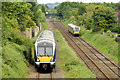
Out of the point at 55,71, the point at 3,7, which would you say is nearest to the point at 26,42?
the point at 55,71

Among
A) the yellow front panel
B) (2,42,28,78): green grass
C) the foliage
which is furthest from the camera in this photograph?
the foliage

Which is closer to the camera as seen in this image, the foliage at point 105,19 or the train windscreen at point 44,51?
the train windscreen at point 44,51

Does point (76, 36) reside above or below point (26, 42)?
below

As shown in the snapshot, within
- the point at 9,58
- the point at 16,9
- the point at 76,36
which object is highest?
the point at 16,9

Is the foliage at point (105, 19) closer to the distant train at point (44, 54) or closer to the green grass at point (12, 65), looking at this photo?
the distant train at point (44, 54)

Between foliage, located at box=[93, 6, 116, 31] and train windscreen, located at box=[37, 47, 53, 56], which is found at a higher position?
foliage, located at box=[93, 6, 116, 31]

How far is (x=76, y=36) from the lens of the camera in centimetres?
4084

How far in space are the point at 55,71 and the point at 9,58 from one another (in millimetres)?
4700

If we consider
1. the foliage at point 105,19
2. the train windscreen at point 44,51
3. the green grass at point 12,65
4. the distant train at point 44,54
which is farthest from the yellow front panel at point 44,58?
the foliage at point 105,19

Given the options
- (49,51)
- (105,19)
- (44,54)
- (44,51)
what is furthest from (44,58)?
(105,19)

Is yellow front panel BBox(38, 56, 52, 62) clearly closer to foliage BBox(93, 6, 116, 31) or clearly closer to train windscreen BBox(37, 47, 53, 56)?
train windscreen BBox(37, 47, 53, 56)

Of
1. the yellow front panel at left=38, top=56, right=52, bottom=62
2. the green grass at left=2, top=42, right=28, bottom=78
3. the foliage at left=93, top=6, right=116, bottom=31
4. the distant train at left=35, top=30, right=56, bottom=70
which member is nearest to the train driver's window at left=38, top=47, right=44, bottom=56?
the distant train at left=35, top=30, right=56, bottom=70

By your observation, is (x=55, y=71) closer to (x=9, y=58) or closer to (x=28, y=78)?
(x=28, y=78)

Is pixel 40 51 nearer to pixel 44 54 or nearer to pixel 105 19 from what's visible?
pixel 44 54
